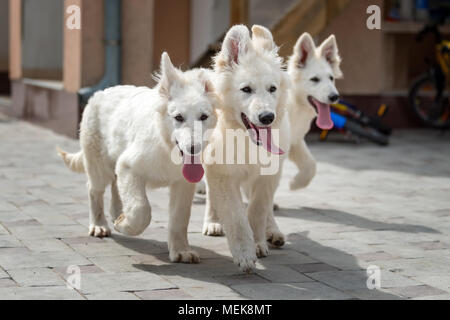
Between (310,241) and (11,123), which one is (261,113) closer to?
(310,241)

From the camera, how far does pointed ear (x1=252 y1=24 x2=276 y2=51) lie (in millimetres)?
5539

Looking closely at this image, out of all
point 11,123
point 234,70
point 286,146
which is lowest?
point 11,123

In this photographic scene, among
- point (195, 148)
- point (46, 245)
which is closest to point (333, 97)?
point (195, 148)

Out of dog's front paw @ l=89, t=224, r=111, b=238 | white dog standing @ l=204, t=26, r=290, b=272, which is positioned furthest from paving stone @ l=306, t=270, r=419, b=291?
dog's front paw @ l=89, t=224, r=111, b=238

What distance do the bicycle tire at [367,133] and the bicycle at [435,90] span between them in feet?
4.90

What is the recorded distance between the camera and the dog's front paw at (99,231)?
245 inches

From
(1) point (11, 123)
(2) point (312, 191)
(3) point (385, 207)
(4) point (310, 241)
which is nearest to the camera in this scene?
(4) point (310, 241)

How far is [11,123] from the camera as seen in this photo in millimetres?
13781

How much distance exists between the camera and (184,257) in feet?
18.1

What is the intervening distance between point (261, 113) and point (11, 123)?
9456mm

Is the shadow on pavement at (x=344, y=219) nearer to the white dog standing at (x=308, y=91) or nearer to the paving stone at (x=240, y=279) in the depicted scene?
the white dog standing at (x=308, y=91)

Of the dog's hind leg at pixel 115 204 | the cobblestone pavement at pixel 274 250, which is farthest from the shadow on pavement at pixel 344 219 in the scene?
the dog's hind leg at pixel 115 204

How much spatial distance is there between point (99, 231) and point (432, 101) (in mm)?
8297
